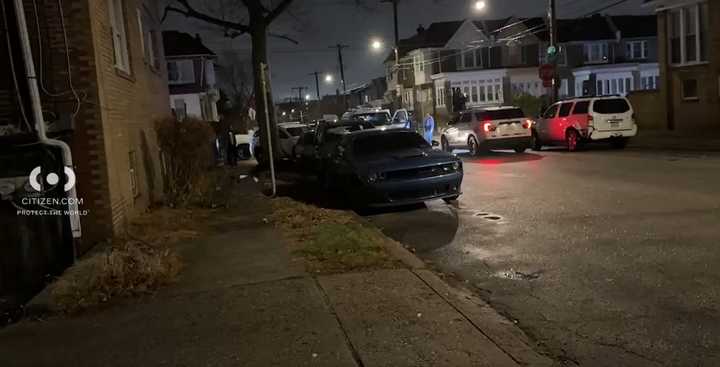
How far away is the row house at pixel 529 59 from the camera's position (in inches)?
2188

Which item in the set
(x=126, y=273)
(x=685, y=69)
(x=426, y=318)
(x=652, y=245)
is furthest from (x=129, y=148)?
(x=685, y=69)

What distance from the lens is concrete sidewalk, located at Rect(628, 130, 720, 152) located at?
817 inches

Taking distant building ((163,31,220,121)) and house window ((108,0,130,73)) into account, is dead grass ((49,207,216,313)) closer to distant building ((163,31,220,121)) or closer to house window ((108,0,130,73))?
house window ((108,0,130,73))

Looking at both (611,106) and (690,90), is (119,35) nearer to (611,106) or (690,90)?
(611,106)

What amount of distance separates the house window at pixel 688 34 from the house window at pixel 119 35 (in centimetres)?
2356

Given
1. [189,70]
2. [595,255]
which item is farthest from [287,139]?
[189,70]

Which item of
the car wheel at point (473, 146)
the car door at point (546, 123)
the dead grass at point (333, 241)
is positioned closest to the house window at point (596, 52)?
the car door at point (546, 123)

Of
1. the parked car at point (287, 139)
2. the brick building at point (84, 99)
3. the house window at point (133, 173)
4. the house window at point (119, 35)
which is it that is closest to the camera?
the brick building at point (84, 99)

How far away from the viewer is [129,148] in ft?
34.2

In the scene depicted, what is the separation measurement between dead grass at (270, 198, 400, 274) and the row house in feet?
147

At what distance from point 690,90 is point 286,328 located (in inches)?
1078

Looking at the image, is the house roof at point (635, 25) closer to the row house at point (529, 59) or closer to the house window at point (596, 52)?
the row house at point (529, 59)

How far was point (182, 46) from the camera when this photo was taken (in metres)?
51.9

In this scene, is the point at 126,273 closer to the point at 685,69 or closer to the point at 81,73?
the point at 81,73
